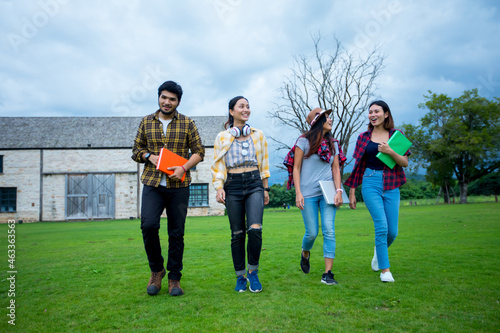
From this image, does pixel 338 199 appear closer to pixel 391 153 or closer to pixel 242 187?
pixel 391 153

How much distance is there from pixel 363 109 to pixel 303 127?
560 cm

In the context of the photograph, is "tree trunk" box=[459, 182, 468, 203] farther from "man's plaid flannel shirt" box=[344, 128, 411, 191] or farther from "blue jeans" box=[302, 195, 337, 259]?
"blue jeans" box=[302, 195, 337, 259]

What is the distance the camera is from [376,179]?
4.31 metres

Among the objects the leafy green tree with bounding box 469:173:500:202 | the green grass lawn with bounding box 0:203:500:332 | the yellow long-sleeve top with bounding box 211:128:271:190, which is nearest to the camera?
the green grass lawn with bounding box 0:203:500:332

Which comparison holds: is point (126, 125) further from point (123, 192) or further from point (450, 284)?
point (450, 284)

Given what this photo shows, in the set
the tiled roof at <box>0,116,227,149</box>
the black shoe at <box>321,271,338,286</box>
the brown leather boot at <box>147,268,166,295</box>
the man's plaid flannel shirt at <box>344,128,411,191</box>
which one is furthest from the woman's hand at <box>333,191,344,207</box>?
the tiled roof at <box>0,116,227,149</box>

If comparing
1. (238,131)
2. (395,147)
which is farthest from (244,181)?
(395,147)

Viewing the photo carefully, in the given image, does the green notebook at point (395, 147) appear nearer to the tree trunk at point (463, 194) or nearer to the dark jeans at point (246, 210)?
the dark jeans at point (246, 210)

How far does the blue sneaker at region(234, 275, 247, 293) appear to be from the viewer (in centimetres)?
377

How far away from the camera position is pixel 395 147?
4270 millimetres

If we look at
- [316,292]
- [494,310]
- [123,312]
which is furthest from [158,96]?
[494,310]

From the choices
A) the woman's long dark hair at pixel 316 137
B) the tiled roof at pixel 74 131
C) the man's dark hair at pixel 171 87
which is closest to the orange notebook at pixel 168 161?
the man's dark hair at pixel 171 87

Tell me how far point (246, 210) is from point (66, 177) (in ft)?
87.2

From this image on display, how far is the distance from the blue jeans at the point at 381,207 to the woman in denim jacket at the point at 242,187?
136 centimetres
